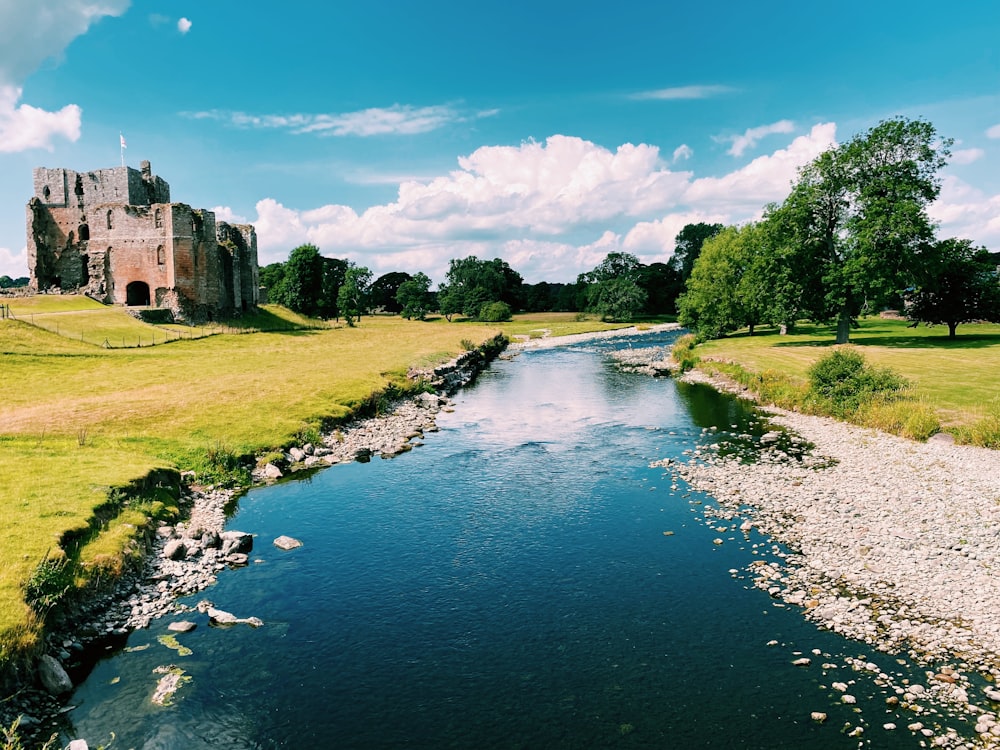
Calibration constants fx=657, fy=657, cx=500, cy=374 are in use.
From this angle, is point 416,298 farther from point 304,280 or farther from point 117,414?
point 117,414

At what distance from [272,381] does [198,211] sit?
4023 cm

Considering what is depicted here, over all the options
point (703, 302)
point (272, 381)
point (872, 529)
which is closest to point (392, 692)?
point (872, 529)

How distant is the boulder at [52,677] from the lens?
448 inches

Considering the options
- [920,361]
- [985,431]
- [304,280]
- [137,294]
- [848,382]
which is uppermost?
[304,280]

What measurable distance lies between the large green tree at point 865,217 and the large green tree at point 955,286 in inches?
62.3

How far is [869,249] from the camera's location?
47.9 meters

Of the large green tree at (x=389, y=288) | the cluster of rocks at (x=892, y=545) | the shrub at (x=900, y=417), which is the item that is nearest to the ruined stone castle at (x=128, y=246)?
the cluster of rocks at (x=892, y=545)

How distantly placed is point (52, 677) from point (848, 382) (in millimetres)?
33390

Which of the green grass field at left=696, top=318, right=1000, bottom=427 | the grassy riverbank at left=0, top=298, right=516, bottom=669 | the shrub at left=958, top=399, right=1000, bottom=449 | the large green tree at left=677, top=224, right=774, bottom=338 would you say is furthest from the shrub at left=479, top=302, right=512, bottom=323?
the shrub at left=958, top=399, right=1000, bottom=449

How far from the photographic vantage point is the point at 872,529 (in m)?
17.8

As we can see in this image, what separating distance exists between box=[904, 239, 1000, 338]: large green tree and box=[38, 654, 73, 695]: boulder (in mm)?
53954

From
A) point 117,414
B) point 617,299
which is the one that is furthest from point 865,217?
point 617,299

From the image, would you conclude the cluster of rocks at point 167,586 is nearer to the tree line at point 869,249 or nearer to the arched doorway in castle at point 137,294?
the tree line at point 869,249

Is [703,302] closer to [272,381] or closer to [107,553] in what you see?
[272,381]
